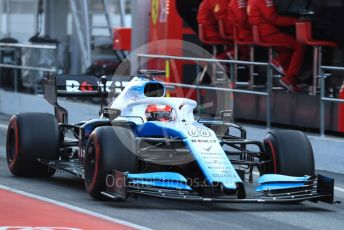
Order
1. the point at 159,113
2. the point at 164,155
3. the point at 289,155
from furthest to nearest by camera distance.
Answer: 1. the point at 159,113
2. the point at 289,155
3. the point at 164,155

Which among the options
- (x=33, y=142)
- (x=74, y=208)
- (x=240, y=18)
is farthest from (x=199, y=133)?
(x=240, y=18)

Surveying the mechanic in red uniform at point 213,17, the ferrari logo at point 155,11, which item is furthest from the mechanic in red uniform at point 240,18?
the ferrari logo at point 155,11

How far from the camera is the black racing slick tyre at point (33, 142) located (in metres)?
13.4

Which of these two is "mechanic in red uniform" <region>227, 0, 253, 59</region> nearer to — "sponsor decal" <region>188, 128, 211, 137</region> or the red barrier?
the red barrier

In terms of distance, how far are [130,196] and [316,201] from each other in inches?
79.2

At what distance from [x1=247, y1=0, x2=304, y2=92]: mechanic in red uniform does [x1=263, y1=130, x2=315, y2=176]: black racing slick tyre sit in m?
7.33

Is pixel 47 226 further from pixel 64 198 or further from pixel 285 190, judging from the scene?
pixel 285 190

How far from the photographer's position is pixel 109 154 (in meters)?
11.4

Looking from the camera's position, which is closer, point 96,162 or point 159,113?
point 96,162

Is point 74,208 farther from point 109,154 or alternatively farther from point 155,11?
point 155,11

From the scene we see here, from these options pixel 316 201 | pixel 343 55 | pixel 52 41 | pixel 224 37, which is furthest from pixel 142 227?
pixel 52 41

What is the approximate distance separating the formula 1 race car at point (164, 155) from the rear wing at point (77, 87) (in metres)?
0.80

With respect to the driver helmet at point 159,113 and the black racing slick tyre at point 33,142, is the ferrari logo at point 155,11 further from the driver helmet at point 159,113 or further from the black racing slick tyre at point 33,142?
the driver helmet at point 159,113

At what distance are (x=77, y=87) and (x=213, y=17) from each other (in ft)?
24.6
